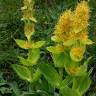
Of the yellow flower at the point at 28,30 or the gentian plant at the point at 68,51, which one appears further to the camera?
the yellow flower at the point at 28,30

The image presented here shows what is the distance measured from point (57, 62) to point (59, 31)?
0.27 metres

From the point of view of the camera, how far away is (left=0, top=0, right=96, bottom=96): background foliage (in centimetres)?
311

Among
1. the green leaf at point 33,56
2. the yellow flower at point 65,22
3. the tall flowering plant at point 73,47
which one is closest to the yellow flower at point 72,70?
the tall flowering plant at point 73,47

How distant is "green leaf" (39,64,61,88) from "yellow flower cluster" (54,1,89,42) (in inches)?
12.4

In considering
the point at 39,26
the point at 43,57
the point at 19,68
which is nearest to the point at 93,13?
the point at 39,26

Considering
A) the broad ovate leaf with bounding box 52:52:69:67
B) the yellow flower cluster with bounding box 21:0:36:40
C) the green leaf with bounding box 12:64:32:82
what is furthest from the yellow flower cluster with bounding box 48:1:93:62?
the green leaf with bounding box 12:64:32:82

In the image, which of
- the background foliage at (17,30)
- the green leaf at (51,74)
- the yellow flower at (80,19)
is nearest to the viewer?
the yellow flower at (80,19)

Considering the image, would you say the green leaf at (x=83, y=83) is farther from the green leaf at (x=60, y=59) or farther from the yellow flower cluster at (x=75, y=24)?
the yellow flower cluster at (x=75, y=24)

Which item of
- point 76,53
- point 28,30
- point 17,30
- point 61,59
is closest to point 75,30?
point 76,53

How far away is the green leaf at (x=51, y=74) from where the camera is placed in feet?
8.79

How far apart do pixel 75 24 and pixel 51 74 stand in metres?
0.50

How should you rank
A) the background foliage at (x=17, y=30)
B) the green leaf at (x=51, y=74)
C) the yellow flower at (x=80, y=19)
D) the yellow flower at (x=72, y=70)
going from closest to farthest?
1. the yellow flower at (x=80, y=19)
2. the yellow flower at (x=72, y=70)
3. the green leaf at (x=51, y=74)
4. the background foliage at (x=17, y=30)

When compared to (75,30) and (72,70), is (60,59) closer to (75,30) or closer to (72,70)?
(72,70)

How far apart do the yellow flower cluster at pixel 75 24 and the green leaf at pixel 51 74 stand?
0.31 metres
